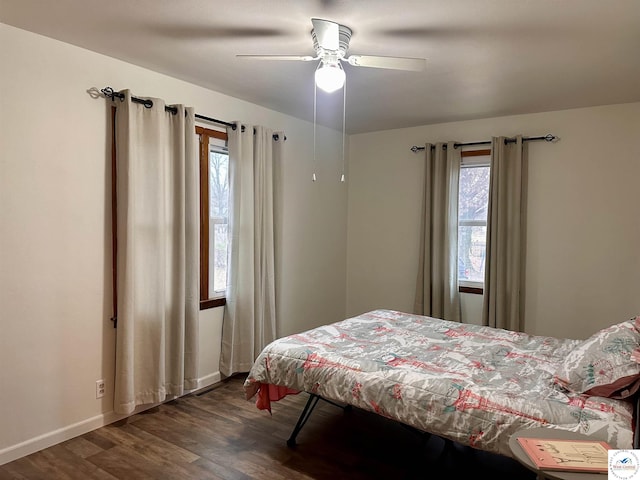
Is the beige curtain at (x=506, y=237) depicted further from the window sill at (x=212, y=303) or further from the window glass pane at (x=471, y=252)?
the window sill at (x=212, y=303)

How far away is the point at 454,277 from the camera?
449 cm

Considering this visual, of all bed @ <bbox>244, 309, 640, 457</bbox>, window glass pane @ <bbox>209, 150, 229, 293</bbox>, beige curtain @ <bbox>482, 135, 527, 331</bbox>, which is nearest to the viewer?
bed @ <bbox>244, 309, 640, 457</bbox>

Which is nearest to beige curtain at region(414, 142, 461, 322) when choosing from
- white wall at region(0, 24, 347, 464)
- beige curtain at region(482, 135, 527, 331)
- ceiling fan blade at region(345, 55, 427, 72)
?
beige curtain at region(482, 135, 527, 331)

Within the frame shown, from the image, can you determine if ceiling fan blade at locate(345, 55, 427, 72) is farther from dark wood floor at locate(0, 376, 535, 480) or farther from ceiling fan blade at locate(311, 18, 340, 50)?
dark wood floor at locate(0, 376, 535, 480)

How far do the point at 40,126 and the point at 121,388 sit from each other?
1.74 meters

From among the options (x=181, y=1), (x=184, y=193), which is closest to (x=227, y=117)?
(x=184, y=193)

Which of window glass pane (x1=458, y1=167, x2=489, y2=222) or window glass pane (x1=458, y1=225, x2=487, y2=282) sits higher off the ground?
window glass pane (x1=458, y1=167, x2=489, y2=222)

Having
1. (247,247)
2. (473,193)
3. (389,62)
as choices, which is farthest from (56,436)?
(473,193)

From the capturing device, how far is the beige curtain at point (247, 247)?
375 cm

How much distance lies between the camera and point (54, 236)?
2.69 meters

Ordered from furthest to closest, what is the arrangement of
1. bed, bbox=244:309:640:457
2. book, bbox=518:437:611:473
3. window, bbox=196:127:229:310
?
1. window, bbox=196:127:229:310
2. bed, bbox=244:309:640:457
3. book, bbox=518:437:611:473

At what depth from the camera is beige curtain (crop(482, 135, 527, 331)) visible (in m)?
4.12

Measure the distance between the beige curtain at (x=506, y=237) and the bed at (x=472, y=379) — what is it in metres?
1.15

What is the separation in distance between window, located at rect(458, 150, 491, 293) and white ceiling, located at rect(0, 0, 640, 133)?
0.78 metres
